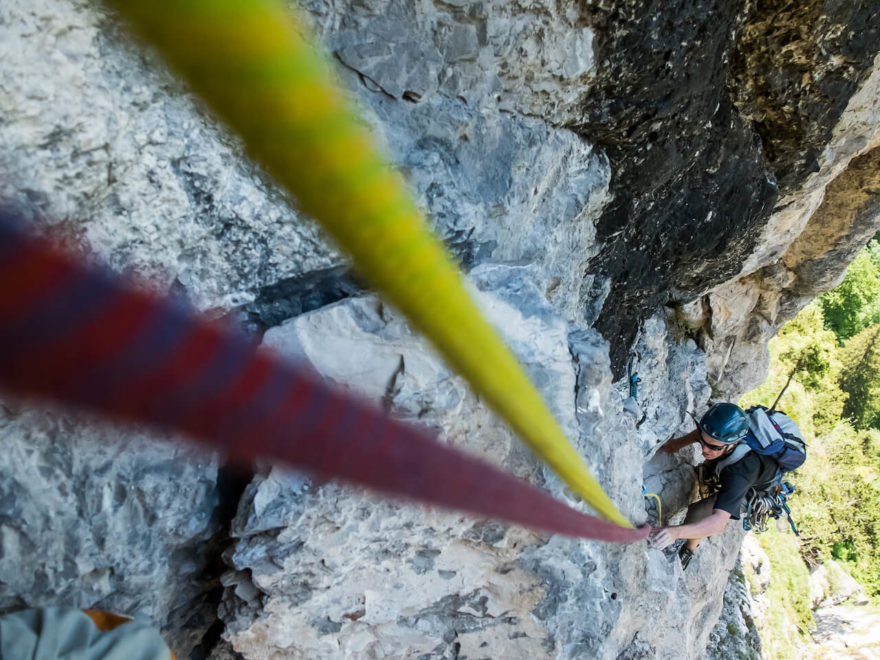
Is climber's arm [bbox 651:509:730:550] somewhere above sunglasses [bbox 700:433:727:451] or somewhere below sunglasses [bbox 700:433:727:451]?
below

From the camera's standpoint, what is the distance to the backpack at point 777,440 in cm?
317

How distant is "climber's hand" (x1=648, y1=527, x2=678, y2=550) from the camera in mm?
2680

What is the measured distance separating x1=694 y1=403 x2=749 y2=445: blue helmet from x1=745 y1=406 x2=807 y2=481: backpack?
0.59 feet

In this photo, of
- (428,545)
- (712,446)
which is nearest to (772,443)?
(712,446)

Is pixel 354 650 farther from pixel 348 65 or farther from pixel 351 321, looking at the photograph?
pixel 348 65

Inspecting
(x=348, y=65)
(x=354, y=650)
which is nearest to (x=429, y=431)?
(x=354, y=650)

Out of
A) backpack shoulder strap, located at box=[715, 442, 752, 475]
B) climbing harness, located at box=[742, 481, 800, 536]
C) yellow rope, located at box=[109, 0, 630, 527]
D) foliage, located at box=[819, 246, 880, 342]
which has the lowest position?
yellow rope, located at box=[109, 0, 630, 527]

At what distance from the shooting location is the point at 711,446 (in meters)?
3.18

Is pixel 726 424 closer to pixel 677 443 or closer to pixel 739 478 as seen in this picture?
pixel 739 478

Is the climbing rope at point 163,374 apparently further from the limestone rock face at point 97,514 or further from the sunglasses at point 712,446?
the sunglasses at point 712,446

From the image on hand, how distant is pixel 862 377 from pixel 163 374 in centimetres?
1831

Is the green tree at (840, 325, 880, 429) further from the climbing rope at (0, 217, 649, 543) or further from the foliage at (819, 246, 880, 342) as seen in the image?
the climbing rope at (0, 217, 649, 543)

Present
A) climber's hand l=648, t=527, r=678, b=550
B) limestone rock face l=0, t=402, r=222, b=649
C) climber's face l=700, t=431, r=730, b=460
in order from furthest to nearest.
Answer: climber's face l=700, t=431, r=730, b=460 → climber's hand l=648, t=527, r=678, b=550 → limestone rock face l=0, t=402, r=222, b=649

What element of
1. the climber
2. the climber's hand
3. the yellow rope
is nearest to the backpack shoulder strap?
the climber
